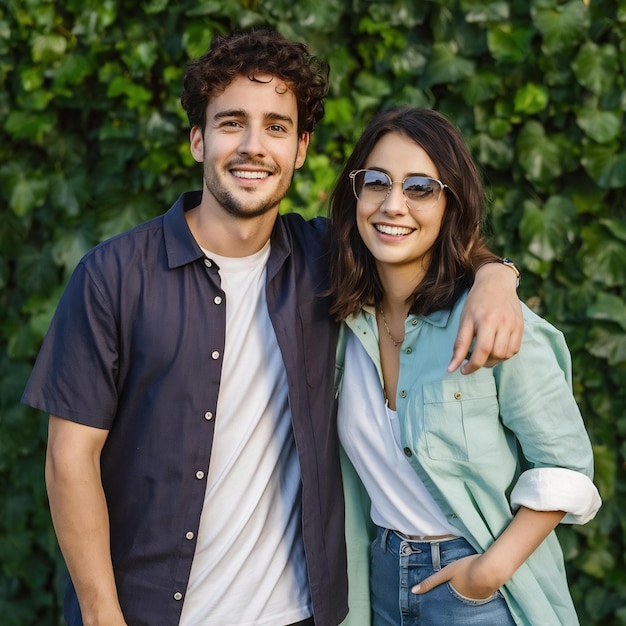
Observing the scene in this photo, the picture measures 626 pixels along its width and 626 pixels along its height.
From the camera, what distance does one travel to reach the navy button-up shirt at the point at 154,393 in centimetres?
185

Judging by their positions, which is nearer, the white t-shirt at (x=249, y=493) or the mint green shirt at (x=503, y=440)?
the mint green shirt at (x=503, y=440)

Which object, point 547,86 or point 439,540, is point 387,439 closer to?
point 439,540

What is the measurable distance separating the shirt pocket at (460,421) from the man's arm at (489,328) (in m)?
0.14

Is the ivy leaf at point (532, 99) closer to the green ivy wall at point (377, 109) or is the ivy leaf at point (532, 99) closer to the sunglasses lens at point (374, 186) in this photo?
the green ivy wall at point (377, 109)

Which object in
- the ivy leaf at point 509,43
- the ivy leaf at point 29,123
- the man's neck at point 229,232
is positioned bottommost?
the man's neck at point 229,232

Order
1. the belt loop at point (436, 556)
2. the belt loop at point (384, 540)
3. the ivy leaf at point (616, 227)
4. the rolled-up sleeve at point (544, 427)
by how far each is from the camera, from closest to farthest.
→ the rolled-up sleeve at point (544, 427) → the belt loop at point (436, 556) → the belt loop at point (384, 540) → the ivy leaf at point (616, 227)

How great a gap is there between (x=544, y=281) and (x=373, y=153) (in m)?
1.07

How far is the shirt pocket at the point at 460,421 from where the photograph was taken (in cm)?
186

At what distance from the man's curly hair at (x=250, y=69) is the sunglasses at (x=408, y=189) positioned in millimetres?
313

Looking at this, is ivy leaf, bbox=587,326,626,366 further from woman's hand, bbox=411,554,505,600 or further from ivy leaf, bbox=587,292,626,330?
woman's hand, bbox=411,554,505,600

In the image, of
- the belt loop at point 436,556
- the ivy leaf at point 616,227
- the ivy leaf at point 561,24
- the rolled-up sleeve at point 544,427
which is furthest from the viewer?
the ivy leaf at point 616,227

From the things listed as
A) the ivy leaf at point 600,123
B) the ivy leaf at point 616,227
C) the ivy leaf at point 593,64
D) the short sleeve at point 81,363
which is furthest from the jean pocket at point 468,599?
the ivy leaf at point 593,64

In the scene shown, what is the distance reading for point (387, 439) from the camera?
1.97 m

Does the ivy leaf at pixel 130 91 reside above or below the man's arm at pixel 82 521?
above
